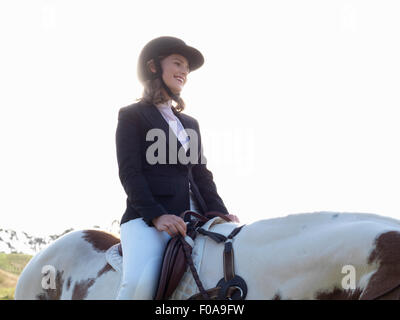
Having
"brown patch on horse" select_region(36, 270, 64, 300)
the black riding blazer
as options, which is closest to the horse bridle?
the black riding blazer

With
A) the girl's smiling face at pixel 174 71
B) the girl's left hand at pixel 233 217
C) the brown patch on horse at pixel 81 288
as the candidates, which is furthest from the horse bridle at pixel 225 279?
the girl's smiling face at pixel 174 71

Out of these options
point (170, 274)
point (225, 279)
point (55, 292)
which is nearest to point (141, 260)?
point (170, 274)

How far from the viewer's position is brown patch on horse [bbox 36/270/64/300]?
444cm

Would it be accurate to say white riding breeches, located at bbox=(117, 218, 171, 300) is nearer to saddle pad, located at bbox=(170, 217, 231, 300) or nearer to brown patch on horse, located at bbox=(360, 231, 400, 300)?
saddle pad, located at bbox=(170, 217, 231, 300)

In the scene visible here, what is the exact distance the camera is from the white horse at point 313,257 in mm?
2252

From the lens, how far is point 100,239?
4.55 m

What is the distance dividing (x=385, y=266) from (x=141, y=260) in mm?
1686

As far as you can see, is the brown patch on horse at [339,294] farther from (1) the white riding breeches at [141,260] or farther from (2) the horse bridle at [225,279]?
(1) the white riding breeches at [141,260]

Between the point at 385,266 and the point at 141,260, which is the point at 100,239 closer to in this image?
the point at 141,260

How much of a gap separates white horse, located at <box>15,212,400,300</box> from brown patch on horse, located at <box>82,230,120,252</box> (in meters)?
0.73

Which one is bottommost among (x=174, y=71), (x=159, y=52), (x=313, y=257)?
(x=313, y=257)
